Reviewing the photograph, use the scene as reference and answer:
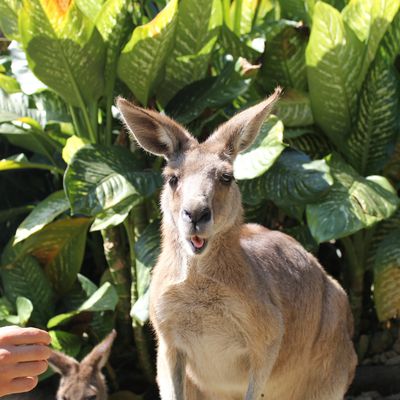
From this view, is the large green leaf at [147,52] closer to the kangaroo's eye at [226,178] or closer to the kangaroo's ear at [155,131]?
the kangaroo's ear at [155,131]

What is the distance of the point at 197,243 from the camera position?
2.54m

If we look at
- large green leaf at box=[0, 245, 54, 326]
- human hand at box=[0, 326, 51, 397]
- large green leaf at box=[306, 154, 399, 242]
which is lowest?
large green leaf at box=[0, 245, 54, 326]

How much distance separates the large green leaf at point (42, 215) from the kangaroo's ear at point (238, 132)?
4.60 ft

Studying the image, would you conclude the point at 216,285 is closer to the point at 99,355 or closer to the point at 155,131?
the point at 155,131

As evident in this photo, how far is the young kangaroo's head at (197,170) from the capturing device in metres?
2.48

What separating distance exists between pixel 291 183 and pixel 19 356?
1978 millimetres

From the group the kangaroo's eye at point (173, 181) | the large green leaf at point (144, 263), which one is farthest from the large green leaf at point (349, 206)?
the kangaroo's eye at point (173, 181)

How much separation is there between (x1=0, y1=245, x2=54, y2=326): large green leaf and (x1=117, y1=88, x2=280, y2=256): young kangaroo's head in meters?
1.56

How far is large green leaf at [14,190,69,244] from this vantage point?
12.9 feet

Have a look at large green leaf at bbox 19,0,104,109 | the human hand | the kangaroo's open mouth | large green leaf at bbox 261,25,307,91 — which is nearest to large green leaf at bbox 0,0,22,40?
large green leaf at bbox 19,0,104,109

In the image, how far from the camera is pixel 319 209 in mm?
3789

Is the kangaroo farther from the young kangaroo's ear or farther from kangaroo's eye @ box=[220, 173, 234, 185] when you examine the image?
kangaroo's eye @ box=[220, 173, 234, 185]

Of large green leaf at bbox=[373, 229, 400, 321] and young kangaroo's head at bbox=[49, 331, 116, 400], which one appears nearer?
young kangaroo's head at bbox=[49, 331, 116, 400]

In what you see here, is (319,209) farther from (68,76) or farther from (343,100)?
(68,76)
